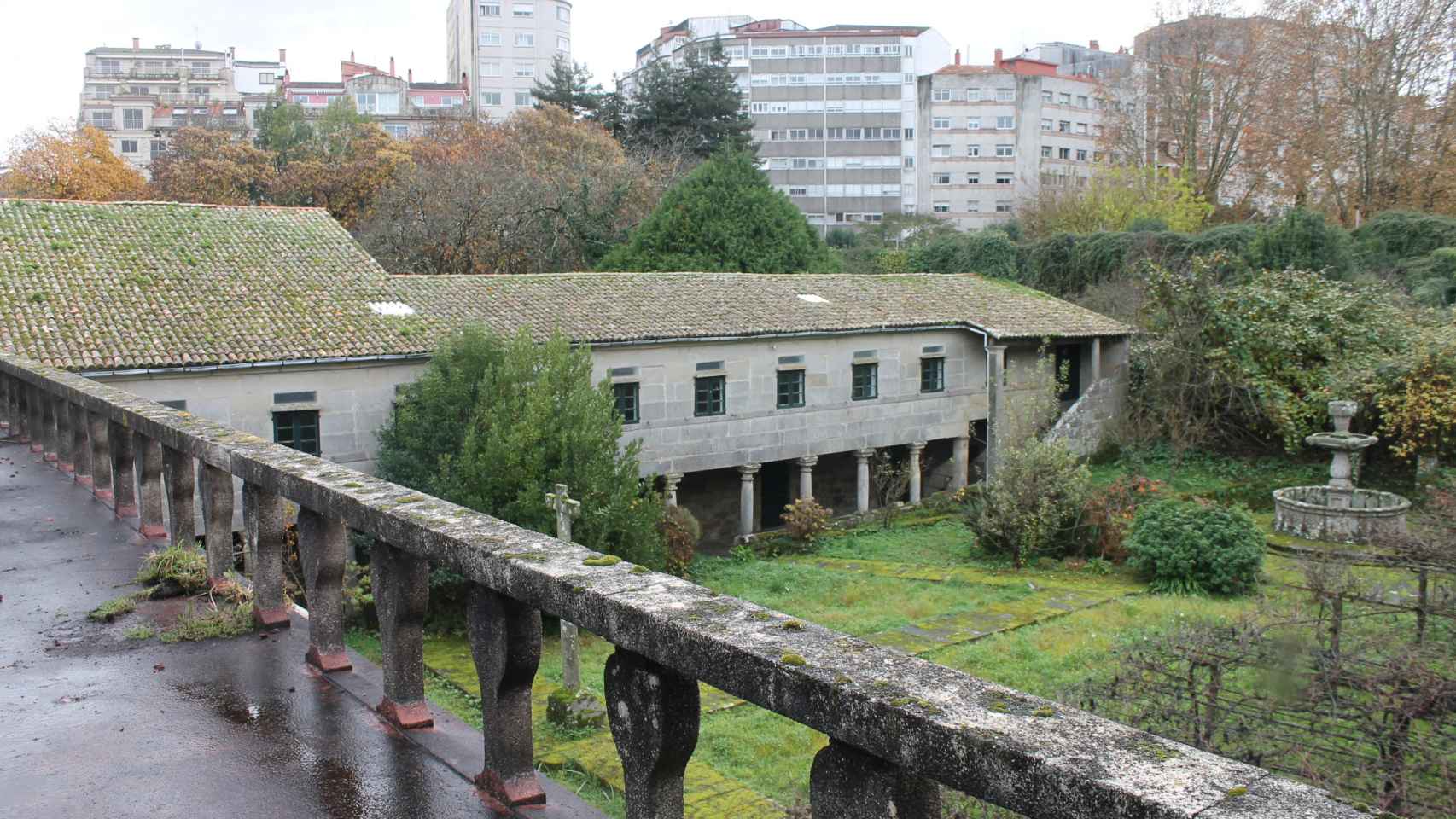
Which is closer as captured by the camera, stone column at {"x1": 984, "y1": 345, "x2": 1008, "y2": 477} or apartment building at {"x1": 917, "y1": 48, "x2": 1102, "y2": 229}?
stone column at {"x1": 984, "y1": 345, "x2": 1008, "y2": 477}

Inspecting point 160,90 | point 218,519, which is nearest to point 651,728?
point 218,519

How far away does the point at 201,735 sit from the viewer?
382cm

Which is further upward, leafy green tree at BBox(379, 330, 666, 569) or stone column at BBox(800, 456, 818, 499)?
leafy green tree at BBox(379, 330, 666, 569)

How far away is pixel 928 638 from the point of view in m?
16.5

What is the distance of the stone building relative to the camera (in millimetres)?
19969

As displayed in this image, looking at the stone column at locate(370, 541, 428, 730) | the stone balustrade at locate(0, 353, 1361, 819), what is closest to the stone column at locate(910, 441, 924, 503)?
the stone balustrade at locate(0, 353, 1361, 819)

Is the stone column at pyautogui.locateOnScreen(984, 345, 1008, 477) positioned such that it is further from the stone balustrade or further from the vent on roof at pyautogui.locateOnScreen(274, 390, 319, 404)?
the stone balustrade

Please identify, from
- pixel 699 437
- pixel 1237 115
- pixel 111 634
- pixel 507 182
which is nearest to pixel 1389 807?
pixel 111 634

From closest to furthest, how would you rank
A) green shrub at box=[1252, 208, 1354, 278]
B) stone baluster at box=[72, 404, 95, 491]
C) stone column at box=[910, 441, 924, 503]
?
stone baluster at box=[72, 404, 95, 491] < stone column at box=[910, 441, 924, 503] < green shrub at box=[1252, 208, 1354, 278]

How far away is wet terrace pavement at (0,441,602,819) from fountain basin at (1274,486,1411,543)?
66.2 feet

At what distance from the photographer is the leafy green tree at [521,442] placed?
18750mm

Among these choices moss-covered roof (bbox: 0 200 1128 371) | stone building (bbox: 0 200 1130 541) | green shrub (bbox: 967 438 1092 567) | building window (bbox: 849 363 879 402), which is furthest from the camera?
building window (bbox: 849 363 879 402)

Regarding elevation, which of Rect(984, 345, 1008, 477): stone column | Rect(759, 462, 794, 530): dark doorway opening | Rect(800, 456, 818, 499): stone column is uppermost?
Rect(984, 345, 1008, 477): stone column

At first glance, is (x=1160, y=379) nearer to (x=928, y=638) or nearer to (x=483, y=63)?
(x=928, y=638)
